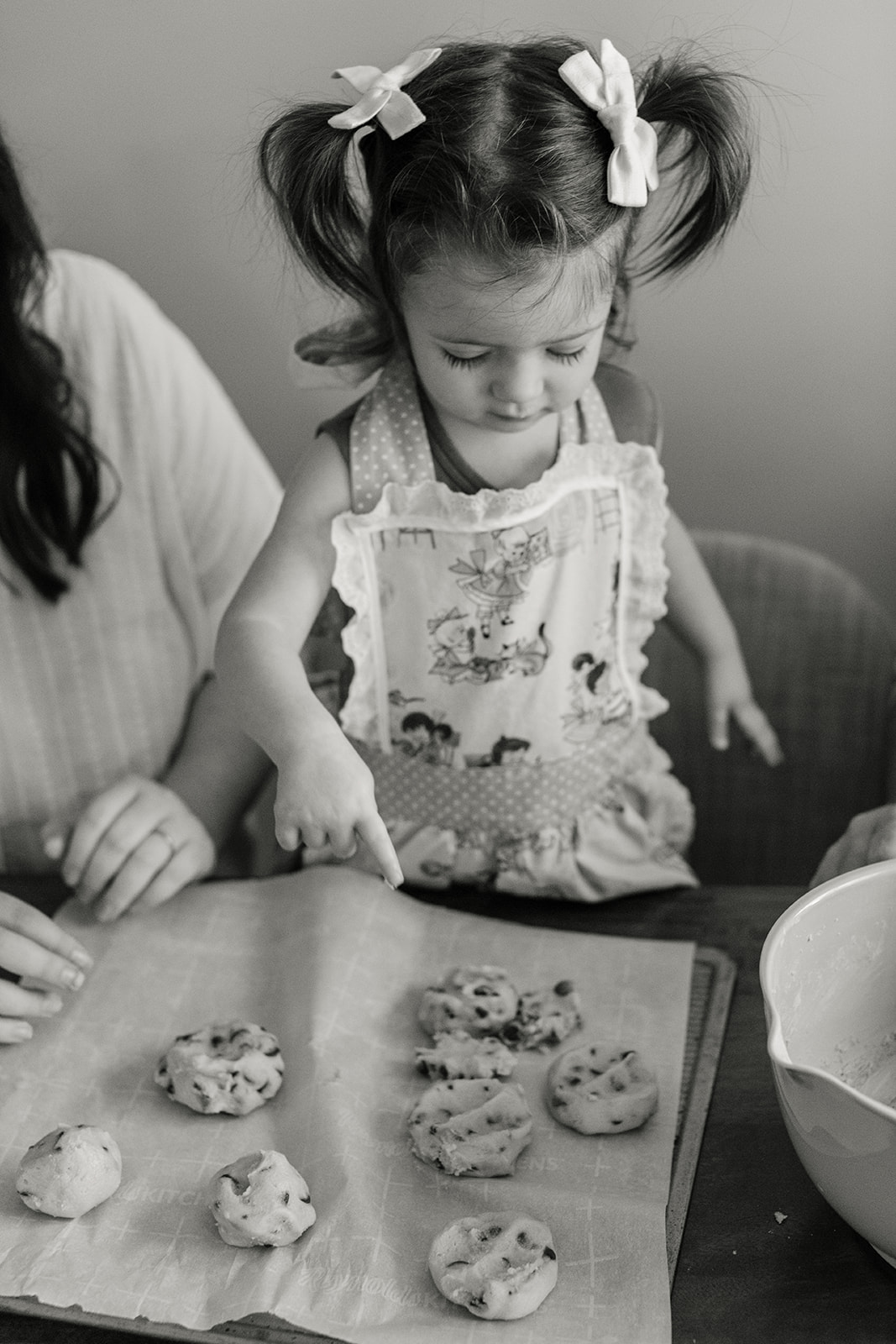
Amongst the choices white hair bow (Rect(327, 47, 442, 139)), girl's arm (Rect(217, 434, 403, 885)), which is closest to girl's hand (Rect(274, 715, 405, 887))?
girl's arm (Rect(217, 434, 403, 885))

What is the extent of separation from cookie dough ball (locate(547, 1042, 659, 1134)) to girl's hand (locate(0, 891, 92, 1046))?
39cm

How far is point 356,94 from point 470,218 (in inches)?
5.9

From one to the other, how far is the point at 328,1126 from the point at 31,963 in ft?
0.94

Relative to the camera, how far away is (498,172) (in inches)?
32.7

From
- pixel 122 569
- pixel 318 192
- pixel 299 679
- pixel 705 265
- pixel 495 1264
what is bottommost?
pixel 495 1264

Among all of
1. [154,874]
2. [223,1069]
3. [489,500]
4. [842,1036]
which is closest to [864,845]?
[842,1036]

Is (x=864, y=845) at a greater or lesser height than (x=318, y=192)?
lesser

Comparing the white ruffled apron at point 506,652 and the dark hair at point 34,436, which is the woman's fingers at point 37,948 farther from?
the dark hair at point 34,436

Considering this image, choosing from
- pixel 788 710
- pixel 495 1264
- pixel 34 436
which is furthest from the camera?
pixel 788 710

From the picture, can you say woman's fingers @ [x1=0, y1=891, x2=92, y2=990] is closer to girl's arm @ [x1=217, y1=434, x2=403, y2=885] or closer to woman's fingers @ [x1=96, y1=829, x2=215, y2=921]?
woman's fingers @ [x1=96, y1=829, x2=215, y2=921]

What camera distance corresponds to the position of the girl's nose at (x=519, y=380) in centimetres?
88

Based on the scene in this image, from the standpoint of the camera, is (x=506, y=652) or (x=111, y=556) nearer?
(x=506, y=652)

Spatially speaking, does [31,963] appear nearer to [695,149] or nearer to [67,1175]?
[67,1175]

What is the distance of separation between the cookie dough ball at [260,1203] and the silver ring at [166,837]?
1.20ft
